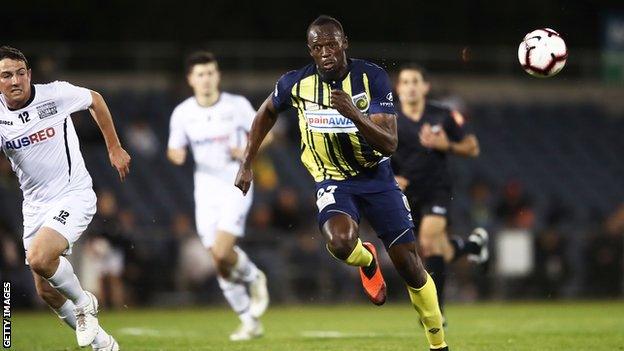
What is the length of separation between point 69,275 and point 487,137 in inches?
718

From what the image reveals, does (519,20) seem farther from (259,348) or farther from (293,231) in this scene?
(259,348)

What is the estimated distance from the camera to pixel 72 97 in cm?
920

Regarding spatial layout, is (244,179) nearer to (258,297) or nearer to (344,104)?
(344,104)

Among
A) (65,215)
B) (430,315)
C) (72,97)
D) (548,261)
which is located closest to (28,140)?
(72,97)

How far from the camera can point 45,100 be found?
905 centimetres

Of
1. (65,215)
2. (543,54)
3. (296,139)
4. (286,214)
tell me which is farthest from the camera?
(296,139)

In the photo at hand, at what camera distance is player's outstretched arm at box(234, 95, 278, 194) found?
8.85m

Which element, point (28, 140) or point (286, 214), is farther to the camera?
point (286, 214)

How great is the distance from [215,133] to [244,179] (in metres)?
3.61

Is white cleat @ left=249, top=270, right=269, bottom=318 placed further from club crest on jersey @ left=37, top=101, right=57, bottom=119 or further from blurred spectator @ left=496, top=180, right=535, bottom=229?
blurred spectator @ left=496, top=180, right=535, bottom=229

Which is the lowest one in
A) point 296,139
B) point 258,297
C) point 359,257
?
point 258,297

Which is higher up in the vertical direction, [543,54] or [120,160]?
[543,54]

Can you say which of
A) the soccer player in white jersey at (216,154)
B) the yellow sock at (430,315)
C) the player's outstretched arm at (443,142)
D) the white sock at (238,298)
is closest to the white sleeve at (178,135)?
the soccer player in white jersey at (216,154)

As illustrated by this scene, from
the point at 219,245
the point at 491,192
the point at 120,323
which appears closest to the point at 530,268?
the point at 491,192
